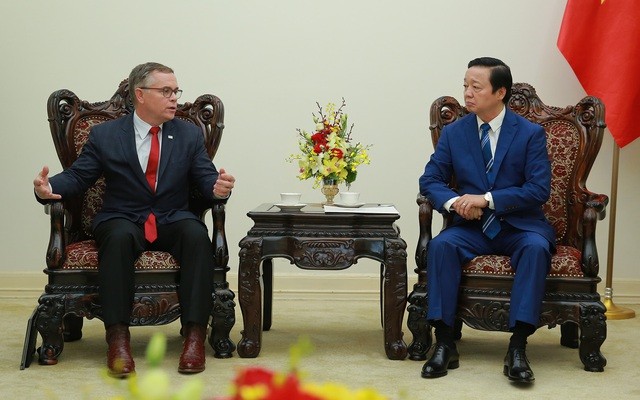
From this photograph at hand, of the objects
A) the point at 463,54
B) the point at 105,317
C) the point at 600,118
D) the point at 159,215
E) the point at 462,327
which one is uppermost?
the point at 463,54

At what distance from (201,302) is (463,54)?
2606mm

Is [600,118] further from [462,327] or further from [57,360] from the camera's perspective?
[57,360]

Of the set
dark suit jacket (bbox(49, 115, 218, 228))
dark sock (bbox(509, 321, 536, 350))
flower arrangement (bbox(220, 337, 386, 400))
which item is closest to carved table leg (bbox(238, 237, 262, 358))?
dark suit jacket (bbox(49, 115, 218, 228))

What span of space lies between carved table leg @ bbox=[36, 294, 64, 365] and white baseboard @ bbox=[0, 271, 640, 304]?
6.18 feet

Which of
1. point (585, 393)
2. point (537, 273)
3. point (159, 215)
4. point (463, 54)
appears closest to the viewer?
point (585, 393)

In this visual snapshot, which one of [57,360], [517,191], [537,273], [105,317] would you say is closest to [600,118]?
[517,191]

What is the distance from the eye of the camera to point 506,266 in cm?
390

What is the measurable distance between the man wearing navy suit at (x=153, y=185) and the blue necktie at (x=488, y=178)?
44.7 inches

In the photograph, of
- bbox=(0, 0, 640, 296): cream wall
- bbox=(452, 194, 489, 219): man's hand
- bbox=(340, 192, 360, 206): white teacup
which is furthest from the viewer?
bbox=(0, 0, 640, 296): cream wall

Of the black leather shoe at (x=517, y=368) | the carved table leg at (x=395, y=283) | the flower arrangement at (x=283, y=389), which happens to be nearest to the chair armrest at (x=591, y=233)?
the black leather shoe at (x=517, y=368)

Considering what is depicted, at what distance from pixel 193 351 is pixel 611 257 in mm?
2825

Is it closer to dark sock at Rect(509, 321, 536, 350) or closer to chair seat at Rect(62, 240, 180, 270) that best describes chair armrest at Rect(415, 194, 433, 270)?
dark sock at Rect(509, 321, 536, 350)

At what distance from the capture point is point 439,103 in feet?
14.5

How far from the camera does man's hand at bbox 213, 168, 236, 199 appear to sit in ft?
12.7
